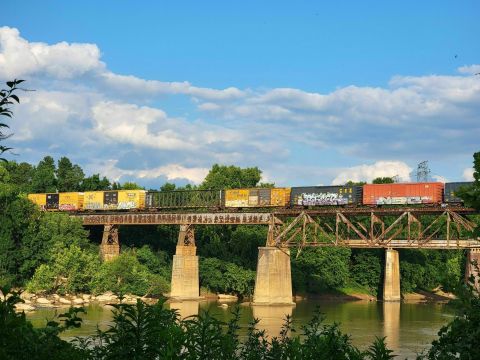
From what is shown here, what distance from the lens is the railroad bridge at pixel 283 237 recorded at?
83.6 m

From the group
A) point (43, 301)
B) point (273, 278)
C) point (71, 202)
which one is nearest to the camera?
point (43, 301)

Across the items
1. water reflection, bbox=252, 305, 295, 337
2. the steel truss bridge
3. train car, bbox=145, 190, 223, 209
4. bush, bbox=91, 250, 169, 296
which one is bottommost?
water reflection, bbox=252, 305, 295, 337

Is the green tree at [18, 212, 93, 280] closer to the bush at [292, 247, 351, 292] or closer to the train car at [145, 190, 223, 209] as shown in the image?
the train car at [145, 190, 223, 209]

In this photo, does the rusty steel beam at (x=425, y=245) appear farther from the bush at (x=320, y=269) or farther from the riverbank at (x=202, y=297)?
the bush at (x=320, y=269)

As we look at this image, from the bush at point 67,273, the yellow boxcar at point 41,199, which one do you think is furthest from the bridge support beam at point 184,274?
the yellow boxcar at point 41,199

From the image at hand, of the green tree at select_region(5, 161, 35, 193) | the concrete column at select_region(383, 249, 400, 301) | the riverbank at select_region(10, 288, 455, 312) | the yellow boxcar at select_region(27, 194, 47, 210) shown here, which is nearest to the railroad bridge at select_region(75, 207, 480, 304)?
the concrete column at select_region(383, 249, 400, 301)

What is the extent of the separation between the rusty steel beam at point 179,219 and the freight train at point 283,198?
141 inches

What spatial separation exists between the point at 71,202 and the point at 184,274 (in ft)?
94.3

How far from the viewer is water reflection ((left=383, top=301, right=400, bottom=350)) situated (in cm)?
5551

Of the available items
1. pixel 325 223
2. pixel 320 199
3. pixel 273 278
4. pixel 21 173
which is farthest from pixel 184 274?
pixel 21 173

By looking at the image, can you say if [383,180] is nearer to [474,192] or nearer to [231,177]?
[231,177]

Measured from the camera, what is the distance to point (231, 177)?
146875 mm

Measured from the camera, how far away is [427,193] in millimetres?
84875

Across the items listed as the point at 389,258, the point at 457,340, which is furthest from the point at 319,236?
the point at 457,340
